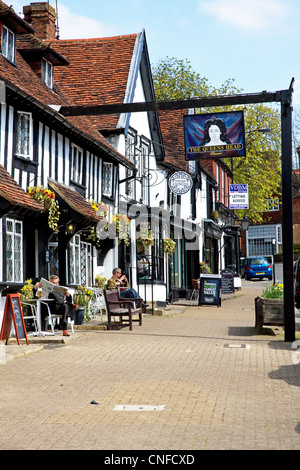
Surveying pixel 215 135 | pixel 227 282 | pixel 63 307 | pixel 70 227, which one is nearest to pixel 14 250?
pixel 63 307

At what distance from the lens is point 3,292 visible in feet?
48.1

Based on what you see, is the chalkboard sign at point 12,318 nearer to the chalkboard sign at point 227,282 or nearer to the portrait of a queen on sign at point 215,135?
the portrait of a queen on sign at point 215,135

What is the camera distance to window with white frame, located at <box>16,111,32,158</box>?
15750mm

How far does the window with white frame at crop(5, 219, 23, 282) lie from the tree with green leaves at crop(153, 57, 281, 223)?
105 ft

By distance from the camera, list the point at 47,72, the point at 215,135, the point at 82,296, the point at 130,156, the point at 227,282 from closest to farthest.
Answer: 1. the point at 215,135
2. the point at 82,296
3. the point at 47,72
4. the point at 130,156
5. the point at 227,282

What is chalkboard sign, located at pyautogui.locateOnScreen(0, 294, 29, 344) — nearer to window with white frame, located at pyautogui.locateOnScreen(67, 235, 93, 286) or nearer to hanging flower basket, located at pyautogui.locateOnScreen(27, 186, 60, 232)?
hanging flower basket, located at pyautogui.locateOnScreen(27, 186, 60, 232)

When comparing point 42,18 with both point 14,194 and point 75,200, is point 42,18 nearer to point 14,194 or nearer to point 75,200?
point 75,200

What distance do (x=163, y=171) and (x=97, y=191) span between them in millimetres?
8439

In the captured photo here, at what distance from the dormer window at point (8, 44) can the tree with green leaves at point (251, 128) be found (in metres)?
29.5

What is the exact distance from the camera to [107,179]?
73.6 feet

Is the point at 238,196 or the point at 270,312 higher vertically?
the point at 238,196

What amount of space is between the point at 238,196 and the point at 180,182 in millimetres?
7662

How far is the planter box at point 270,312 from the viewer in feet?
49.9

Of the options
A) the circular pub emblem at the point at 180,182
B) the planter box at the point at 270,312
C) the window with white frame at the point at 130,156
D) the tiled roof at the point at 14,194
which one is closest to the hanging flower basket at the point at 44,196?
the tiled roof at the point at 14,194
